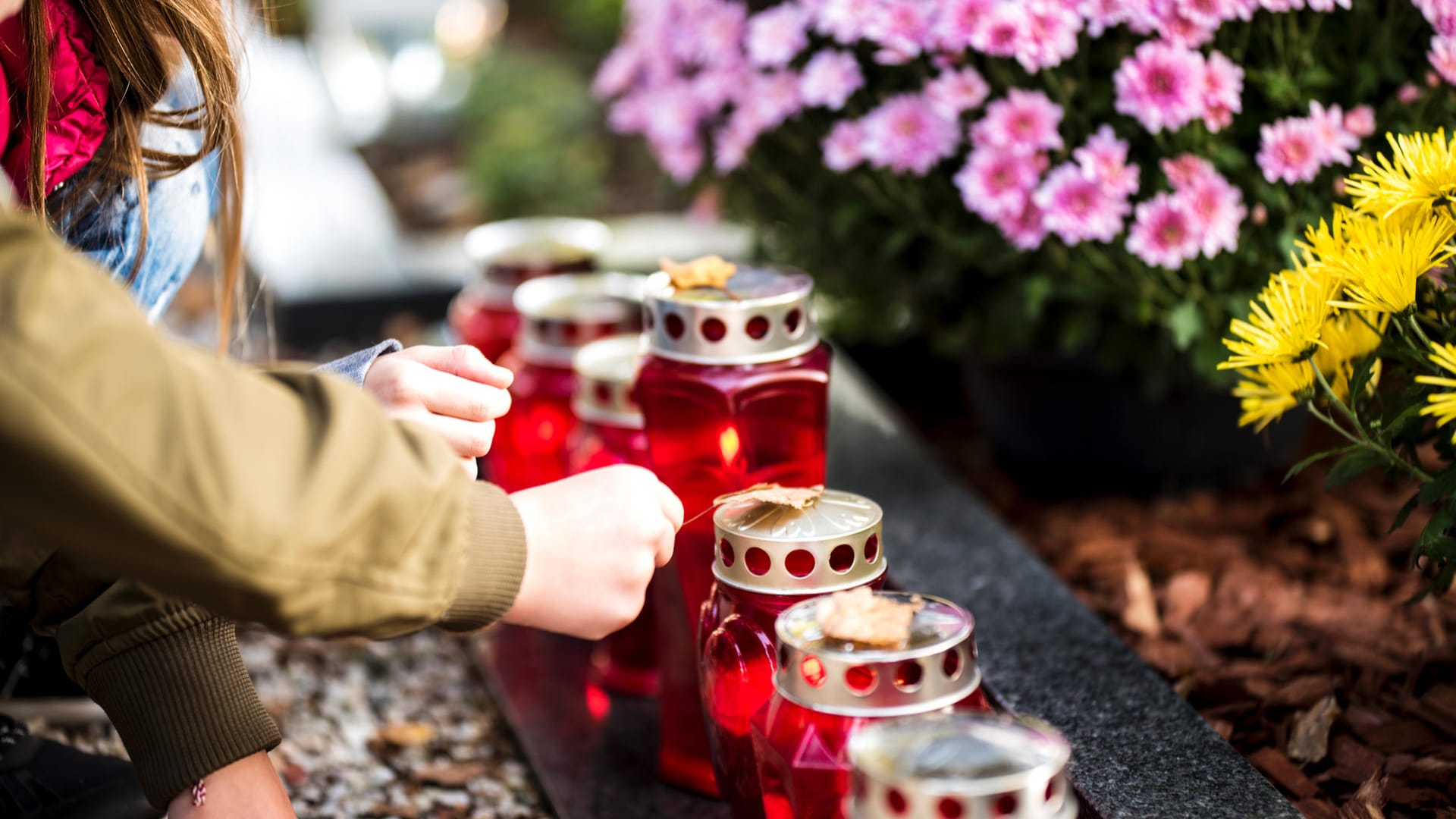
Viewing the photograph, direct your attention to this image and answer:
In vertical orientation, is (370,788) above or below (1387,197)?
below

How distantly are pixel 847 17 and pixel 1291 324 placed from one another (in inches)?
34.7

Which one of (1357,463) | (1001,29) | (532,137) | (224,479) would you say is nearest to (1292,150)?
(1001,29)

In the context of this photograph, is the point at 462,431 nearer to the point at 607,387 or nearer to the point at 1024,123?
the point at 607,387

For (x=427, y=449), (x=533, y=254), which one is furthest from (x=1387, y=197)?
(x=533, y=254)

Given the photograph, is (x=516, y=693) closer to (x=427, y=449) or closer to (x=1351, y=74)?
(x=427, y=449)

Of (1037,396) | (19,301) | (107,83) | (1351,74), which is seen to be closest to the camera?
(19,301)

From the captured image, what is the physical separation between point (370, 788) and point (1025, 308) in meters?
1.25

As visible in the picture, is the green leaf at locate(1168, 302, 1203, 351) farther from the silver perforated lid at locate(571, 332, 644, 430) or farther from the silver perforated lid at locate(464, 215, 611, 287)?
the silver perforated lid at locate(464, 215, 611, 287)

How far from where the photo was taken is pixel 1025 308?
82.4 inches

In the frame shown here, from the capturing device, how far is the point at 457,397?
1.24 m

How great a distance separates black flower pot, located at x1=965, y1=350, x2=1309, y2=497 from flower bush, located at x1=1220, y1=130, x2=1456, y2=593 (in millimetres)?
851

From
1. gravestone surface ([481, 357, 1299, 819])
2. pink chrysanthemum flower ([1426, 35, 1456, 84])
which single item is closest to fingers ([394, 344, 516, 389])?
gravestone surface ([481, 357, 1299, 819])

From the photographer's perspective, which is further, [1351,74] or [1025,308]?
[1025,308]

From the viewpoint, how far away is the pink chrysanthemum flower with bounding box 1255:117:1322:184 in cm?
170
